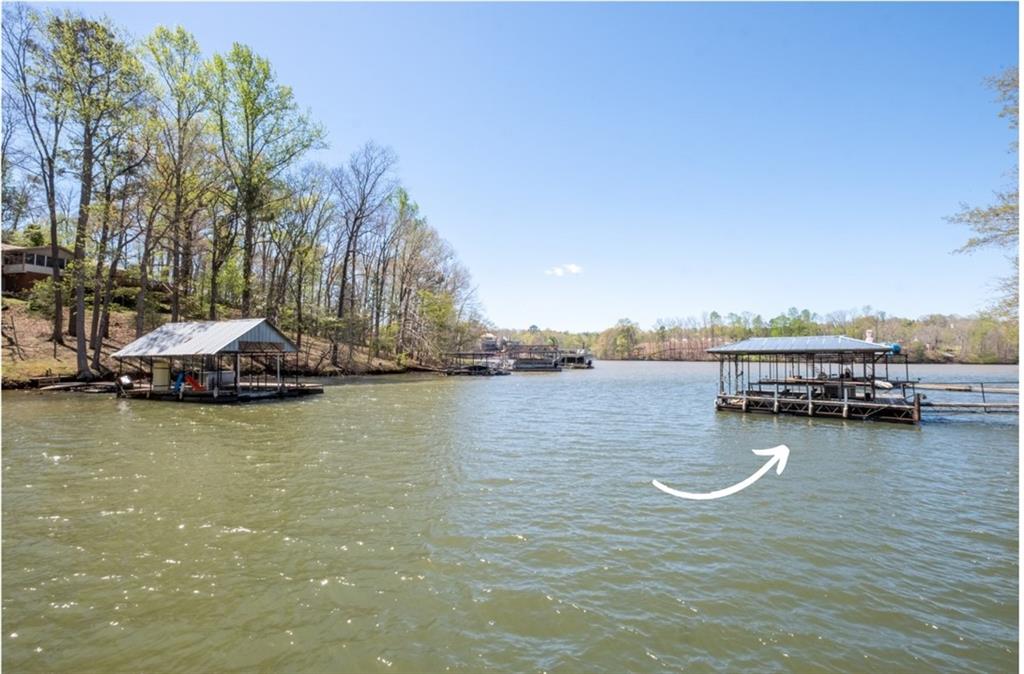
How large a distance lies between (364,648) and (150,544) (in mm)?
4360

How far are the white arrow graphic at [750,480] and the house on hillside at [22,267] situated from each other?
48348 mm

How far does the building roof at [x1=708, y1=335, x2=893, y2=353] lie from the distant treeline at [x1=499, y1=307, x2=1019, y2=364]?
252 feet

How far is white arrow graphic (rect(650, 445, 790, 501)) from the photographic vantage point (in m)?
10.1

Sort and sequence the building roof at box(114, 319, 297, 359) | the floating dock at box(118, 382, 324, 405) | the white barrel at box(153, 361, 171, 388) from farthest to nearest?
the white barrel at box(153, 361, 171, 388) → the building roof at box(114, 319, 297, 359) → the floating dock at box(118, 382, 324, 405)

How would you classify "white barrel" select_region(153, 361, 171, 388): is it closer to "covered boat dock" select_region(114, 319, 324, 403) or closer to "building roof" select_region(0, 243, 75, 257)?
"covered boat dock" select_region(114, 319, 324, 403)

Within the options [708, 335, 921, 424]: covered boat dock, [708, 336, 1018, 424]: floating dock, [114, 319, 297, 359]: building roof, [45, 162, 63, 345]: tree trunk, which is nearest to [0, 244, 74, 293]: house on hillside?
[45, 162, 63, 345]: tree trunk

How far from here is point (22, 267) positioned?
39.2m

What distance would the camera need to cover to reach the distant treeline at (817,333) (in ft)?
322

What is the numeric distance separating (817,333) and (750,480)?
429 ft

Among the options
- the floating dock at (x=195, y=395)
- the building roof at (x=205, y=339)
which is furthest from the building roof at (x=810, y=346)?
the floating dock at (x=195, y=395)

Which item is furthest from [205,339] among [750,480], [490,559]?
[750,480]

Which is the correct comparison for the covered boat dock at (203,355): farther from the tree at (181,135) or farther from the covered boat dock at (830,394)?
the covered boat dock at (830,394)

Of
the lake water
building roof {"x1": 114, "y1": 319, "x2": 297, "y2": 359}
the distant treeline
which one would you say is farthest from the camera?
the distant treeline

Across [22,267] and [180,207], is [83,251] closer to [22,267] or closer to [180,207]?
[180,207]
